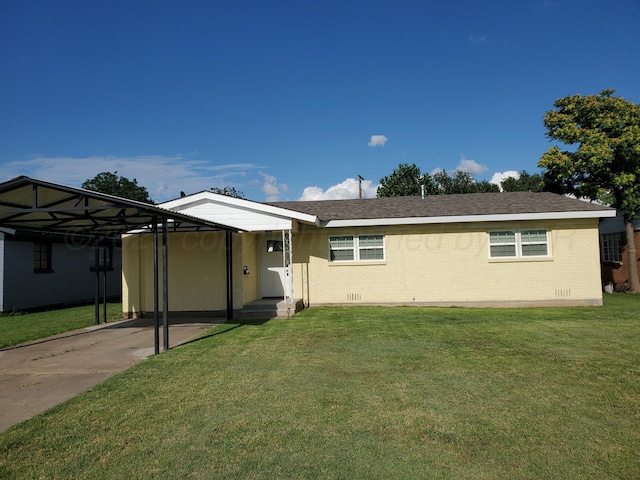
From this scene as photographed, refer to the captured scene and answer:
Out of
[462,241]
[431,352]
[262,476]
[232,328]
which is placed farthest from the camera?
[462,241]

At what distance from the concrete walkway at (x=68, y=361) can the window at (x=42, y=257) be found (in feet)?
29.8

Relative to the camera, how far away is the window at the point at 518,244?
13648mm

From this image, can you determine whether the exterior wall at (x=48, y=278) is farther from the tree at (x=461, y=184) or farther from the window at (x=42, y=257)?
the tree at (x=461, y=184)

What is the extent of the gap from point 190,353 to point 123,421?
10.5ft

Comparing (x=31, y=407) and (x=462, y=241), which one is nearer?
(x=31, y=407)

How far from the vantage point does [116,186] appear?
50.5 meters

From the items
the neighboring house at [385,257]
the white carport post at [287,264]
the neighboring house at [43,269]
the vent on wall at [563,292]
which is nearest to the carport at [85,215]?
the neighboring house at [385,257]

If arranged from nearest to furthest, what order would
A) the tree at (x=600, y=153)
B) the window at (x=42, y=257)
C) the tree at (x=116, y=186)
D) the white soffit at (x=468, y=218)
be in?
the white soffit at (x=468, y=218), the tree at (x=600, y=153), the window at (x=42, y=257), the tree at (x=116, y=186)

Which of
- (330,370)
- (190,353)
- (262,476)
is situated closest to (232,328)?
(190,353)

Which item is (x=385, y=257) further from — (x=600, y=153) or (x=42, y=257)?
(x=42, y=257)

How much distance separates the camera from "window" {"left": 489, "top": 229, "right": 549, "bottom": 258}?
1365cm

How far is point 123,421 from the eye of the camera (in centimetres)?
460

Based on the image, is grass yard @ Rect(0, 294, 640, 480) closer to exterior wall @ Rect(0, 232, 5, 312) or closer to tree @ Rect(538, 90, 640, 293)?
tree @ Rect(538, 90, 640, 293)

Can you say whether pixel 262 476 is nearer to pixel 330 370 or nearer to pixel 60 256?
pixel 330 370
